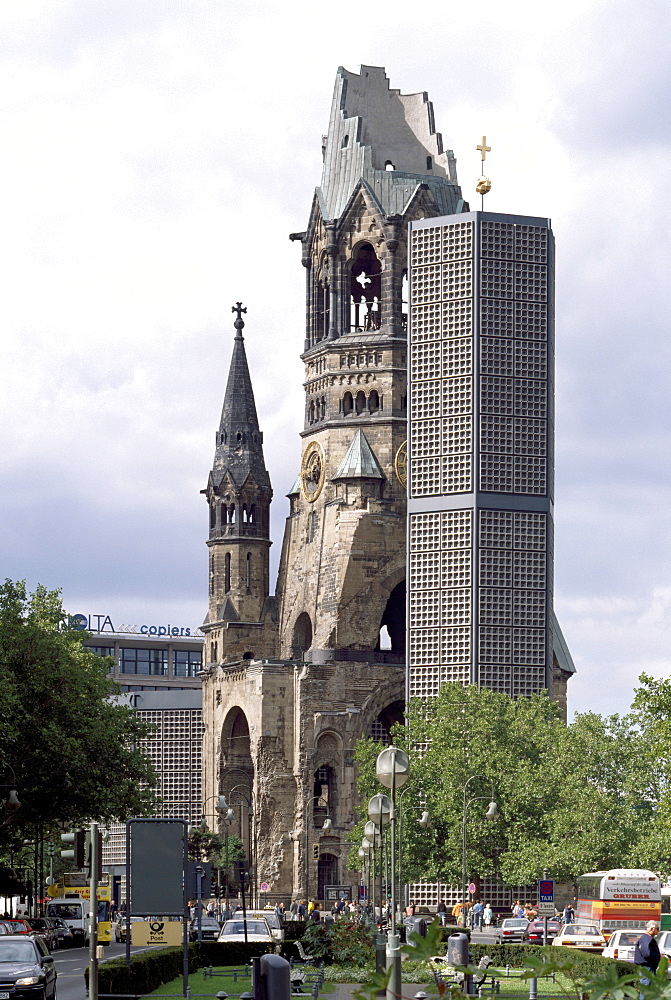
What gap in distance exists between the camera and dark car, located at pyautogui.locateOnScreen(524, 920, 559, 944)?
238ft

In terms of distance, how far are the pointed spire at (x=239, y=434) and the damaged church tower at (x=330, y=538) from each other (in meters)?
0.14

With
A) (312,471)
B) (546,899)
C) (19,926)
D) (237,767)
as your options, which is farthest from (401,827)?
(312,471)

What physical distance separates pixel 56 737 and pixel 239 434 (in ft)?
200

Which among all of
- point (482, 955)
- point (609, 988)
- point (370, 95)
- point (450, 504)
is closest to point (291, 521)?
point (450, 504)

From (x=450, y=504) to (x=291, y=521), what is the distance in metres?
20.3

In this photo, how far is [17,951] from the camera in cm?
4044

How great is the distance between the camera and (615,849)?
294 ft

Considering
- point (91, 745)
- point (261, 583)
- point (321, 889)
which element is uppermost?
point (261, 583)

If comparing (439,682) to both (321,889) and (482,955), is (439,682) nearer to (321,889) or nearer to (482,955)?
(321,889)

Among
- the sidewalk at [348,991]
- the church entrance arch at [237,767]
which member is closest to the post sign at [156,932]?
the sidewalk at [348,991]

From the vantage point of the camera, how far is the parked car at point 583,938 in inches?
2293

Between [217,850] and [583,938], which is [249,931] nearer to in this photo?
[583,938]

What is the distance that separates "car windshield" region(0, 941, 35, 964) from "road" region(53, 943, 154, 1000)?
3.54m

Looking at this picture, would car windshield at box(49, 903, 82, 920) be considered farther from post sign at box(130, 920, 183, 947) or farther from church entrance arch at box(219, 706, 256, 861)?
post sign at box(130, 920, 183, 947)
